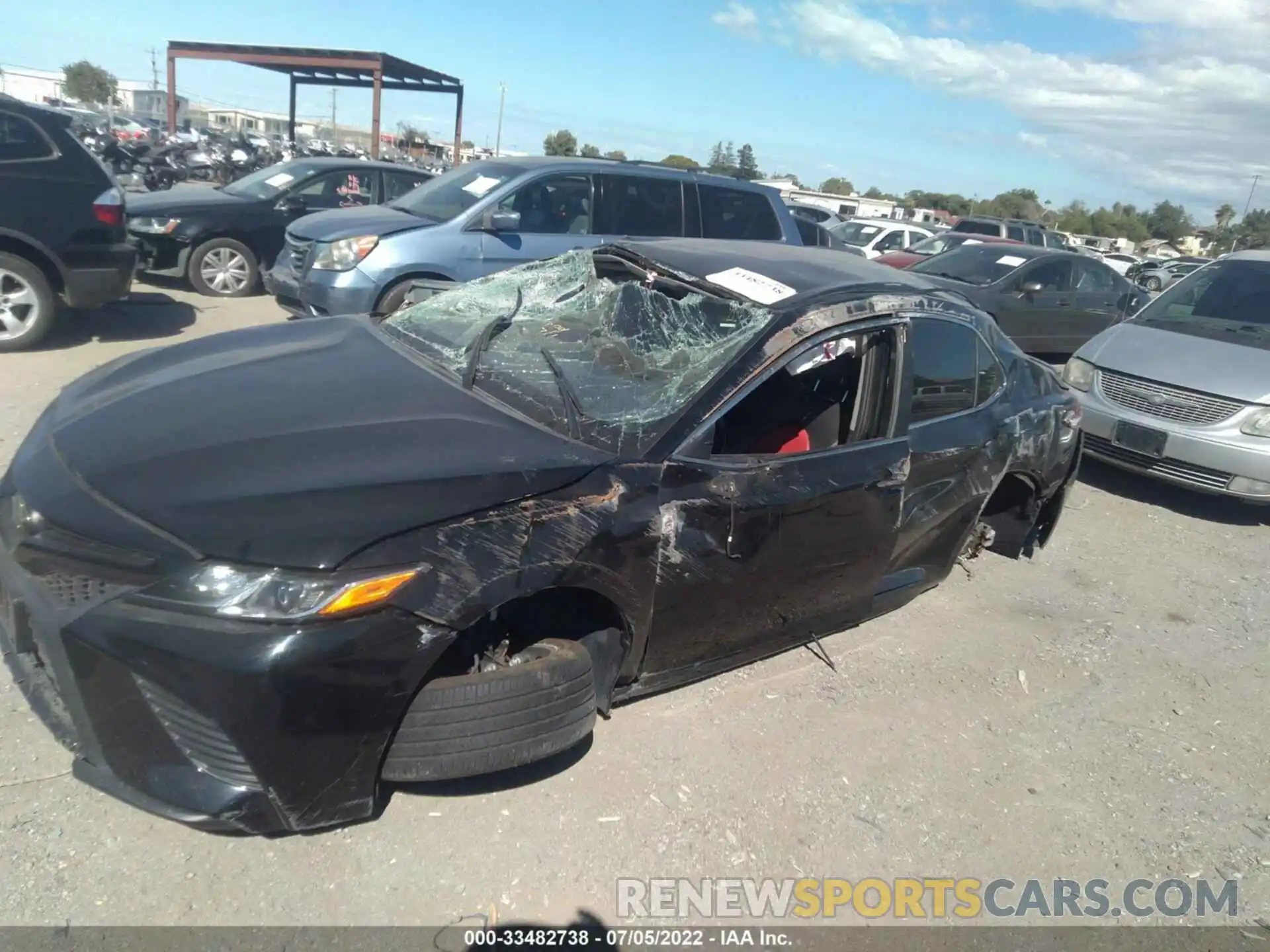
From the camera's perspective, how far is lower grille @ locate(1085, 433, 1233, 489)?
6.06 metres

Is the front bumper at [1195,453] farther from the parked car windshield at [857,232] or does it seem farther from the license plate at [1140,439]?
the parked car windshield at [857,232]

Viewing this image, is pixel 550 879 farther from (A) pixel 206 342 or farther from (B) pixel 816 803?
(A) pixel 206 342

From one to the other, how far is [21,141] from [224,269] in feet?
9.61

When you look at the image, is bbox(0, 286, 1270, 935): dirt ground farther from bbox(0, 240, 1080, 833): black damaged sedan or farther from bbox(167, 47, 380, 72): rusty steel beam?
bbox(167, 47, 380, 72): rusty steel beam

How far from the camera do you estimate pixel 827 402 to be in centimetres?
360

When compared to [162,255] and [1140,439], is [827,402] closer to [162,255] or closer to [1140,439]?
[1140,439]

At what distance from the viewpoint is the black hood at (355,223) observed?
7281 mm

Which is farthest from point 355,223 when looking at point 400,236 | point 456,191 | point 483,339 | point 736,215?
point 483,339

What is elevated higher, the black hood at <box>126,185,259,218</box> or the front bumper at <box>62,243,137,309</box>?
the black hood at <box>126,185,259,218</box>

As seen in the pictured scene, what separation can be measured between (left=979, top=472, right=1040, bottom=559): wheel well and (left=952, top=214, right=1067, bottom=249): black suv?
590 inches

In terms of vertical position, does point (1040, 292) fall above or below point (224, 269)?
above

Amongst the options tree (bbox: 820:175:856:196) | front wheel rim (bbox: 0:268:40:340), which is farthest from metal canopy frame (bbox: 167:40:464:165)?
tree (bbox: 820:175:856:196)

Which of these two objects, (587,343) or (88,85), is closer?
(587,343)

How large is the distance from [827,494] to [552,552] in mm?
1139
